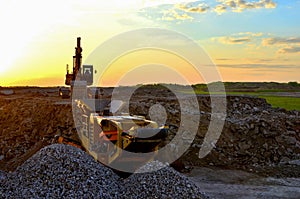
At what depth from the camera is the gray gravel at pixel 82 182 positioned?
7.75 m

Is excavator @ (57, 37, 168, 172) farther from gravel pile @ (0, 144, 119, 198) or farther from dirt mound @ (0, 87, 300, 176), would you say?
dirt mound @ (0, 87, 300, 176)

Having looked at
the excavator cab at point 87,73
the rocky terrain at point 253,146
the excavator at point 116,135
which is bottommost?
the rocky terrain at point 253,146

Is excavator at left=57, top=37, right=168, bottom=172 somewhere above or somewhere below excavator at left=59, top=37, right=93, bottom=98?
below

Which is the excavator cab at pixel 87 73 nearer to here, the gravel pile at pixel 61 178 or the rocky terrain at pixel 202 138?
the rocky terrain at pixel 202 138

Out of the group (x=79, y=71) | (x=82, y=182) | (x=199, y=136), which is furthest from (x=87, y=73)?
(x=82, y=182)

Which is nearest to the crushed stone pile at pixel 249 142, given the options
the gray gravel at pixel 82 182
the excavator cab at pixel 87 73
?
the excavator cab at pixel 87 73

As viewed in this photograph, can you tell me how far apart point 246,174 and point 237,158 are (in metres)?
1.82

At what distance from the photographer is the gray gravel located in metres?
7.75

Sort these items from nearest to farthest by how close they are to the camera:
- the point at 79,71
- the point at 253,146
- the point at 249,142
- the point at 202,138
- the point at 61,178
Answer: the point at 61,178 → the point at 253,146 → the point at 249,142 → the point at 202,138 → the point at 79,71

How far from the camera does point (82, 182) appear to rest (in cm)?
790

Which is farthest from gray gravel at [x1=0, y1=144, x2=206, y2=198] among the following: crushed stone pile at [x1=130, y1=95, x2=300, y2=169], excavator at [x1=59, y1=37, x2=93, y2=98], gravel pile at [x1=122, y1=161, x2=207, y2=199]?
excavator at [x1=59, y1=37, x2=93, y2=98]

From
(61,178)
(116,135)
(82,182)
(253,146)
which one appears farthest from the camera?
(253,146)

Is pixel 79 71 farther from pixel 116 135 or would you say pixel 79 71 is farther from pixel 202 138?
pixel 116 135

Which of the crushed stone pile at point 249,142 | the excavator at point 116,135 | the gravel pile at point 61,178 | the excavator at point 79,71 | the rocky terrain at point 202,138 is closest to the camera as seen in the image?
the gravel pile at point 61,178
